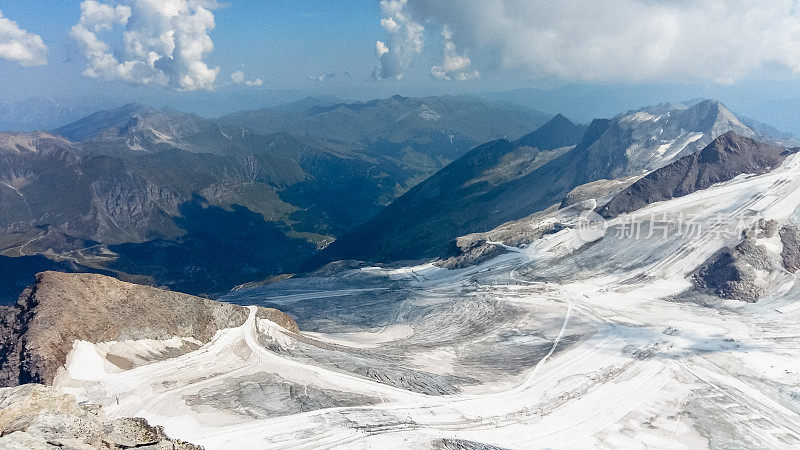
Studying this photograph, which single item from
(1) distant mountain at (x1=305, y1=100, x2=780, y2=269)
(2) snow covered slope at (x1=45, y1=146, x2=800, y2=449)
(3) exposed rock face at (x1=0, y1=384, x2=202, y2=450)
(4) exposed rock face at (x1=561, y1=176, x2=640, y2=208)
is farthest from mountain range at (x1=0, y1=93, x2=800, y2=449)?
(1) distant mountain at (x1=305, y1=100, x2=780, y2=269)

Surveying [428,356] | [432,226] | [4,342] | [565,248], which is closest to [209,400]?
[4,342]

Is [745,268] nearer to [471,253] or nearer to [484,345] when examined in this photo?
[484,345]

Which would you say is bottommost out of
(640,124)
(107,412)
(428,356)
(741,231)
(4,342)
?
(428,356)

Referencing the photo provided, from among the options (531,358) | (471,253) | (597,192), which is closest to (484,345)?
(531,358)

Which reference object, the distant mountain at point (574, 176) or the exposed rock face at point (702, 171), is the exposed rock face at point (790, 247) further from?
the distant mountain at point (574, 176)

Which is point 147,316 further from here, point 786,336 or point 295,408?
point 786,336

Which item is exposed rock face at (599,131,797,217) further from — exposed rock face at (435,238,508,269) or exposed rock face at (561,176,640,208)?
exposed rock face at (435,238,508,269)
